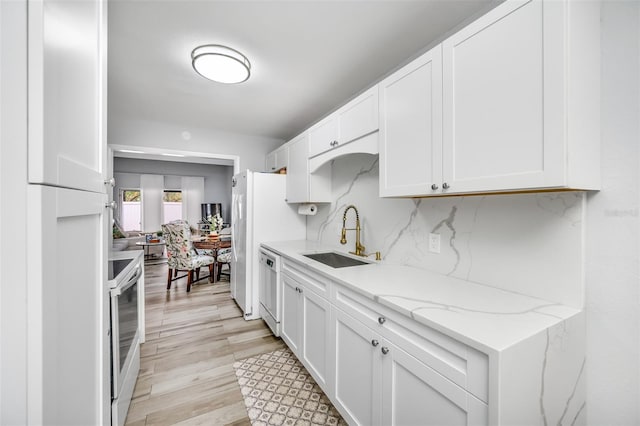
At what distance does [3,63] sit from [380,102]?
1609 mm

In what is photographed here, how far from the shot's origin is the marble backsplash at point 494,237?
1135 millimetres

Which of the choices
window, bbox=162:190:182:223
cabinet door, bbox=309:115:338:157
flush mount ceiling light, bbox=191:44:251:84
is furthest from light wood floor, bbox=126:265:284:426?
window, bbox=162:190:182:223

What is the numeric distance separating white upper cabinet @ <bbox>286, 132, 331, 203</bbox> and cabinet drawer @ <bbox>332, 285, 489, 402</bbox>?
1.54 metres

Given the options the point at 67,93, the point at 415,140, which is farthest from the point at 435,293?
the point at 67,93

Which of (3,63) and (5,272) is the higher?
(3,63)

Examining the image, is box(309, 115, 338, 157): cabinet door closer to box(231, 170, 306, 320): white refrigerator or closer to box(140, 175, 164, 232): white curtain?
box(231, 170, 306, 320): white refrigerator

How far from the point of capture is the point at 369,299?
133 centimetres

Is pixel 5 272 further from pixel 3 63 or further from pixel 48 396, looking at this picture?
pixel 3 63

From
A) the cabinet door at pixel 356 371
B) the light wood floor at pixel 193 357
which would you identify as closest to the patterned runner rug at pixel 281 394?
the light wood floor at pixel 193 357

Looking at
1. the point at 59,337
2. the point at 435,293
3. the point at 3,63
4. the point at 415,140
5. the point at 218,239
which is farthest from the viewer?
the point at 218,239

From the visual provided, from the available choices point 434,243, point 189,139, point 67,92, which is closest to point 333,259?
point 434,243

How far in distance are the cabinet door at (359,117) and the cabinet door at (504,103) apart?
1.80 ft

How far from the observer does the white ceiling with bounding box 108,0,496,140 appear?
5.15 ft

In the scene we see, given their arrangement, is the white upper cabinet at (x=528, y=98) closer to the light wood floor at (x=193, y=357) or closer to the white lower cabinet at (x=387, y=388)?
the white lower cabinet at (x=387, y=388)
